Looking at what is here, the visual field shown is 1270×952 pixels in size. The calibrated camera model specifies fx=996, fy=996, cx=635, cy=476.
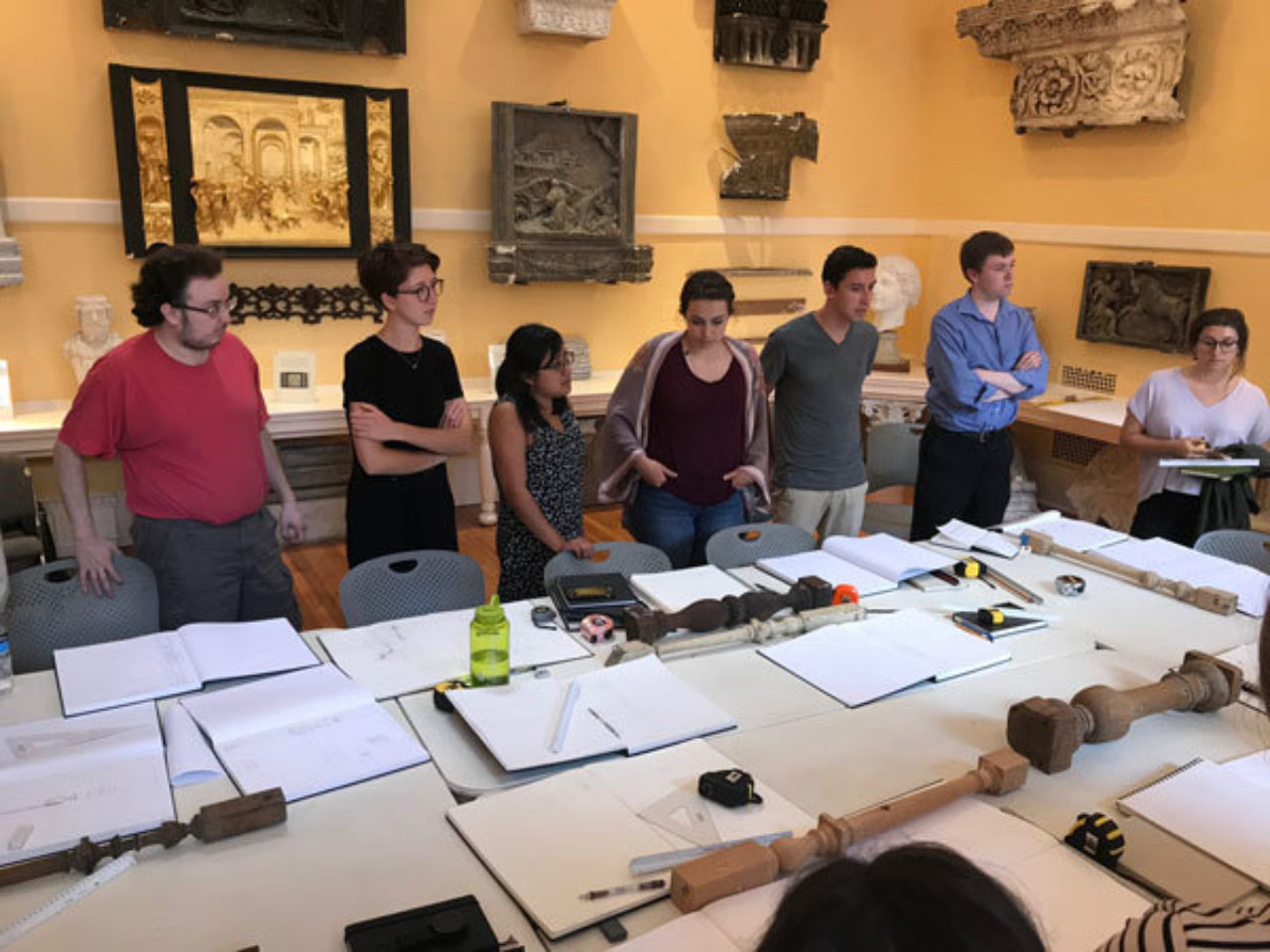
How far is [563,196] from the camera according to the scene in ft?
17.6

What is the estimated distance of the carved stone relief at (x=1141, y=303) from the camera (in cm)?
496

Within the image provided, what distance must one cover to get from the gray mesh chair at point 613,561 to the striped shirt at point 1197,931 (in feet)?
5.56

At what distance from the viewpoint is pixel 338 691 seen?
6.44 ft

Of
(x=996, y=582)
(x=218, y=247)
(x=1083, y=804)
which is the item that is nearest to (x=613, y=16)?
(x=218, y=247)

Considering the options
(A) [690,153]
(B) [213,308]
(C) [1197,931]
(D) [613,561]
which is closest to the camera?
(C) [1197,931]

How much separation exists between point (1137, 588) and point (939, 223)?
165 inches

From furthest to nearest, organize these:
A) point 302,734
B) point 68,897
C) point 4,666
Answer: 1. point 4,666
2. point 302,734
3. point 68,897

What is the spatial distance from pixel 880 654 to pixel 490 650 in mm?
864

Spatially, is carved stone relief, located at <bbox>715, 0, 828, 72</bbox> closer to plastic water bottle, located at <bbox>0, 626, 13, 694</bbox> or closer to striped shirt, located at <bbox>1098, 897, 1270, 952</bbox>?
plastic water bottle, located at <bbox>0, 626, 13, 694</bbox>

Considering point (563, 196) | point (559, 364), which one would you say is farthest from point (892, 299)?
point (559, 364)

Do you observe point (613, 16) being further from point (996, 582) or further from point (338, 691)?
point (338, 691)

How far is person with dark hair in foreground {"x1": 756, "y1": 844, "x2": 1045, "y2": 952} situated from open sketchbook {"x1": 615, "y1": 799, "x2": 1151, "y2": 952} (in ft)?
1.63

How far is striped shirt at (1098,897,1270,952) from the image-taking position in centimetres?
104

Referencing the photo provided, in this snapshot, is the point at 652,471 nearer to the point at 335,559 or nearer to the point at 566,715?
the point at 566,715
